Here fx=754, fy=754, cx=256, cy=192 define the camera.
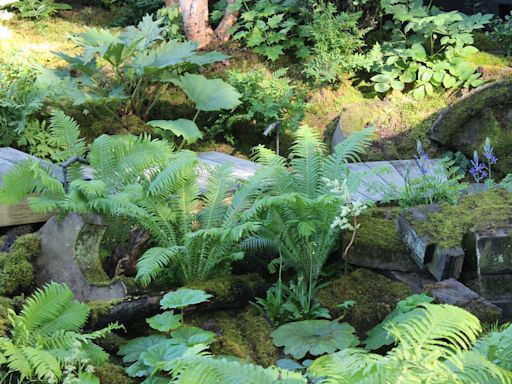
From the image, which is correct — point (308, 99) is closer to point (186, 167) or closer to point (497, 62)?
point (497, 62)

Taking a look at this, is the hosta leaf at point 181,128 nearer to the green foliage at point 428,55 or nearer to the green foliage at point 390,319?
the green foliage at point 428,55

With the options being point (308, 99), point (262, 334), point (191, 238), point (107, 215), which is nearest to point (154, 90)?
point (308, 99)

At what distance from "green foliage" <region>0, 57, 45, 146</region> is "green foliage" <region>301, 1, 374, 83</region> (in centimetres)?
296

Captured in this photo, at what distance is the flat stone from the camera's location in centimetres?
487

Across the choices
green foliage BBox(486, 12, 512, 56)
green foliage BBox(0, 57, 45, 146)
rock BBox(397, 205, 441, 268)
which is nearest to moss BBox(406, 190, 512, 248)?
rock BBox(397, 205, 441, 268)

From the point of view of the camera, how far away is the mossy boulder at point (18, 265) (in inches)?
194

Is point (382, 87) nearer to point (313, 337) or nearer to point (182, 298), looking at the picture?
point (313, 337)

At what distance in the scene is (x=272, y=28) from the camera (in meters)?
8.93

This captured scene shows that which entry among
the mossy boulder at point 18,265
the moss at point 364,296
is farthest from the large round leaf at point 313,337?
the mossy boulder at point 18,265

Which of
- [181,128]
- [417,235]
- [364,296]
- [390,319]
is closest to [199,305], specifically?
[364,296]

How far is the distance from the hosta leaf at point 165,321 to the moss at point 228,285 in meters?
0.46

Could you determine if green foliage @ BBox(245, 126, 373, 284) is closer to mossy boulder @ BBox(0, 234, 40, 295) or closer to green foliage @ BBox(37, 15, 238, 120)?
mossy boulder @ BBox(0, 234, 40, 295)

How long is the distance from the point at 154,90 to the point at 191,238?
3679 millimetres

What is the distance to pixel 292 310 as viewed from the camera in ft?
15.6
